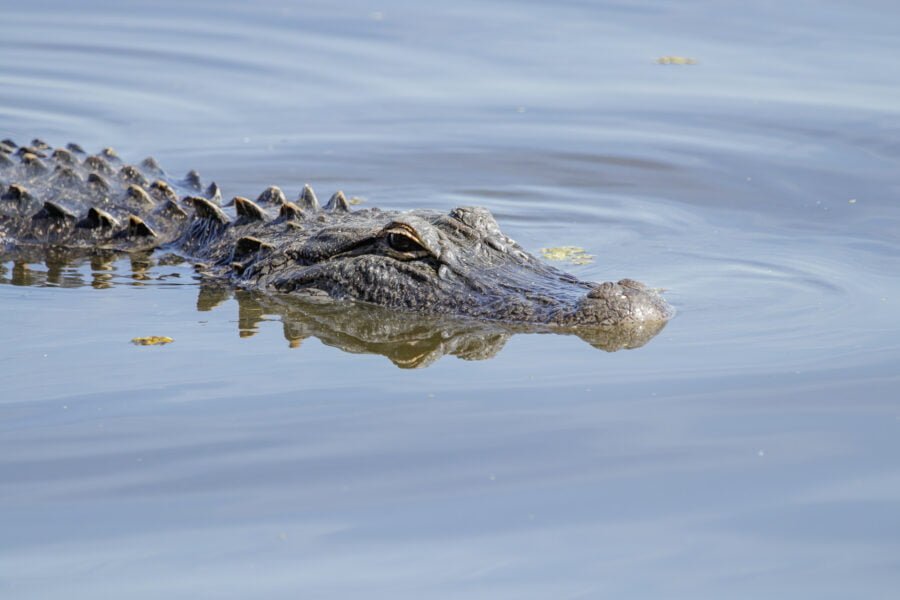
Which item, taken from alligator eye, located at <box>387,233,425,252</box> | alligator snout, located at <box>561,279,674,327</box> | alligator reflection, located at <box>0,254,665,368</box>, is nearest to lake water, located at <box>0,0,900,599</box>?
alligator reflection, located at <box>0,254,665,368</box>

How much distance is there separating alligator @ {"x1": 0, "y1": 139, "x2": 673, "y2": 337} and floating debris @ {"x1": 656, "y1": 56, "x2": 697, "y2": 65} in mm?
7609

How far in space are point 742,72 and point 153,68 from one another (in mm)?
7172

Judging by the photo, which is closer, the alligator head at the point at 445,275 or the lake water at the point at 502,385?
the lake water at the point at 502,385

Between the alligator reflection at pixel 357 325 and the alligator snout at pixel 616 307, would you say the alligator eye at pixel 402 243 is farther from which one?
the alligator snout at pixel 616 307

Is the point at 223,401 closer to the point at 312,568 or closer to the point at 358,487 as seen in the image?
the point at 358,487

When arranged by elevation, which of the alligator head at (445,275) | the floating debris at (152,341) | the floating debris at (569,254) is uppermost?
the alligator head at (445,275)

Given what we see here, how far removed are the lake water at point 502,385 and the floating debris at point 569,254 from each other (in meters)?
0.24

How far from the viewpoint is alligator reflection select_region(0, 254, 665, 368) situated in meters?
8.04

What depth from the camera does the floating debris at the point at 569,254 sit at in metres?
10.3

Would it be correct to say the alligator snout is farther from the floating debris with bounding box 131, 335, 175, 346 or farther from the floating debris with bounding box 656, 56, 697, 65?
the floating debris with bounding box 656, 56, 697, 65

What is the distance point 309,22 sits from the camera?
19.9 m

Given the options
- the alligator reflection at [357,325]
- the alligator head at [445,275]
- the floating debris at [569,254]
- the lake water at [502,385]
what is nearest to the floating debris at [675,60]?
the lake water at [502,385]

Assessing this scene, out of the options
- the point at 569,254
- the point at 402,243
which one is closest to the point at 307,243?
the point at 402,243

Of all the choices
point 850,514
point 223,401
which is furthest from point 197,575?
point 850,514
